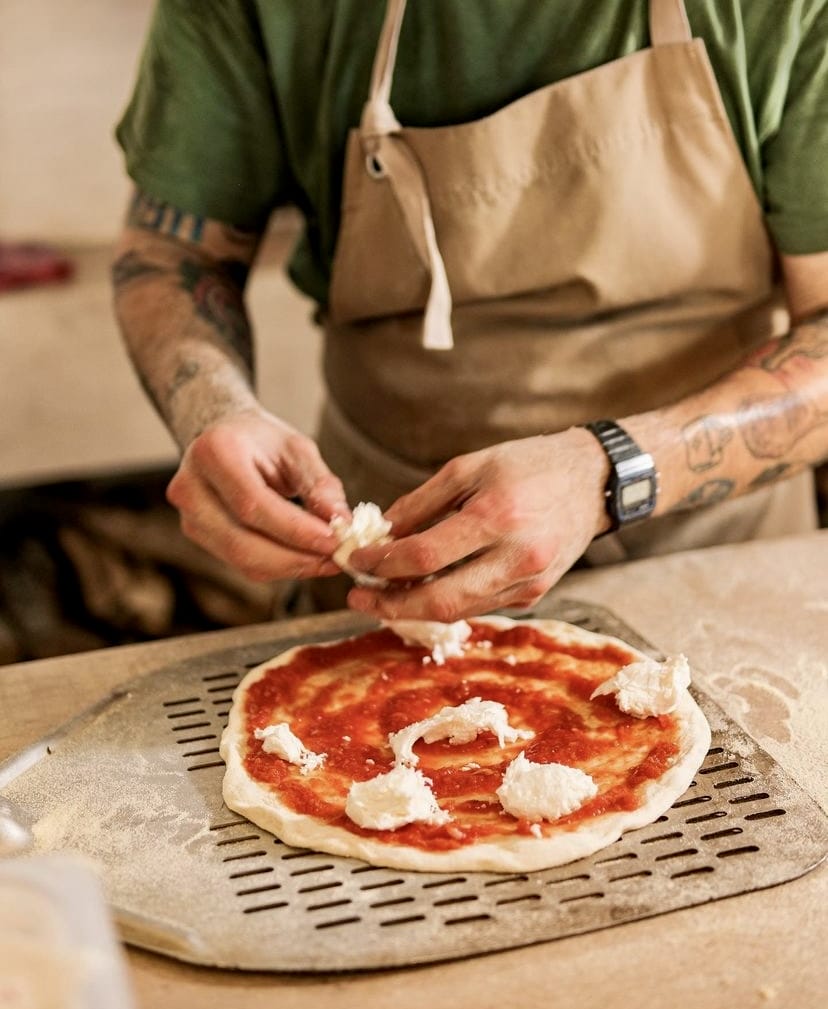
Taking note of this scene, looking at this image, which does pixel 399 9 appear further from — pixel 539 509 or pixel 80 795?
pixel 80 795

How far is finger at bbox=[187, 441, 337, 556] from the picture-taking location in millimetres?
1412

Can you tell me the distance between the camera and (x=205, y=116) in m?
1.80

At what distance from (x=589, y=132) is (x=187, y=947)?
1.20 meters

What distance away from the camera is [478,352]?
1.80 m

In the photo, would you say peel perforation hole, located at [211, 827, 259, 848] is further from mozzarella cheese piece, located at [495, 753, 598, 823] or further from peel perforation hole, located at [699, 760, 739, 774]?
peel perforation hole, located at [699, 760, 739, 774]

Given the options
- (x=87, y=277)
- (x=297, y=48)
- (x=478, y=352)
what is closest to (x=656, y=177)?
(x=478, y=352)

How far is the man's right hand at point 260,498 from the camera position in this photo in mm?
1422

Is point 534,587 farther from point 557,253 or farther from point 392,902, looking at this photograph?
point 557,253

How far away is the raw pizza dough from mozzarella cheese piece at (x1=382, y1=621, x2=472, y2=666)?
16 mm

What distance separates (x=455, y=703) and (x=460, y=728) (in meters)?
0.10

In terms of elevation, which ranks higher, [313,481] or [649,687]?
[313,481]

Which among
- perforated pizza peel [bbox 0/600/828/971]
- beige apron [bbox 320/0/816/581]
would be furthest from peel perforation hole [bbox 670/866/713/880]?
beige apron [bbox 320/0/816/581]

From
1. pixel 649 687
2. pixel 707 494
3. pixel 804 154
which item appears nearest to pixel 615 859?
pixel 649 687

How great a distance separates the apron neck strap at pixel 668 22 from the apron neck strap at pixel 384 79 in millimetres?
349
